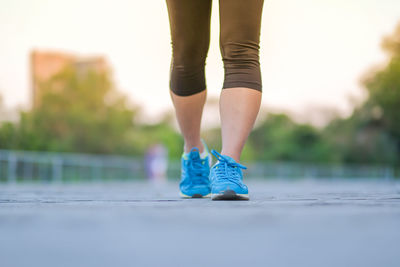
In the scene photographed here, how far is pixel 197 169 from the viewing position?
211 centimetres

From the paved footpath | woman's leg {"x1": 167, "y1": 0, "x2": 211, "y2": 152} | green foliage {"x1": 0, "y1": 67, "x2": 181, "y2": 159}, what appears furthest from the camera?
green foliage {"x1": 0, "y1": 67, "x2": 181, "y2": 159}

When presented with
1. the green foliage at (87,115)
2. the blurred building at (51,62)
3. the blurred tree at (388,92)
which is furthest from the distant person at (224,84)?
the blurred building at (51,62)

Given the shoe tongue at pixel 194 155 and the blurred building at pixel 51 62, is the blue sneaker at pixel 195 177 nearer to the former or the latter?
the shoe tongue at pixel 194 155

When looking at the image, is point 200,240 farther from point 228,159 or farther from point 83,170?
point 83,170

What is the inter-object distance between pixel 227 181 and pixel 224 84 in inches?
17.3

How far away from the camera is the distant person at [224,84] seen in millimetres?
1756

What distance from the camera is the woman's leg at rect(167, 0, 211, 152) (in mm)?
1995

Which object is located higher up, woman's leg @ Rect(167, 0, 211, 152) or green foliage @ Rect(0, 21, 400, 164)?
green foliage @ Rect(0, 21, 400, 164)

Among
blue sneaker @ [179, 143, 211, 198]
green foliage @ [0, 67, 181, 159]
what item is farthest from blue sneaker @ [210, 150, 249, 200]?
green foliage @ [0, 67, 181, 159]

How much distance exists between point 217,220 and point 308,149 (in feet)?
158

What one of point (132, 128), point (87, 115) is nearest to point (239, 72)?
point (87, 115)

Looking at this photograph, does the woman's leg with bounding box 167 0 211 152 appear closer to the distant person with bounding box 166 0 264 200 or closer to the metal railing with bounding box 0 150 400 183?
the distant person with bounding box 166 0 264 200

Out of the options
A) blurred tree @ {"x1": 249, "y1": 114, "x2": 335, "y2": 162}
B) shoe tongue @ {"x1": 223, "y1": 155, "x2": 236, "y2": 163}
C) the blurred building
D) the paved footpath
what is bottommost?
the paved footpath

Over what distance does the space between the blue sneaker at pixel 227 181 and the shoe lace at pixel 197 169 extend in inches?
12.9
